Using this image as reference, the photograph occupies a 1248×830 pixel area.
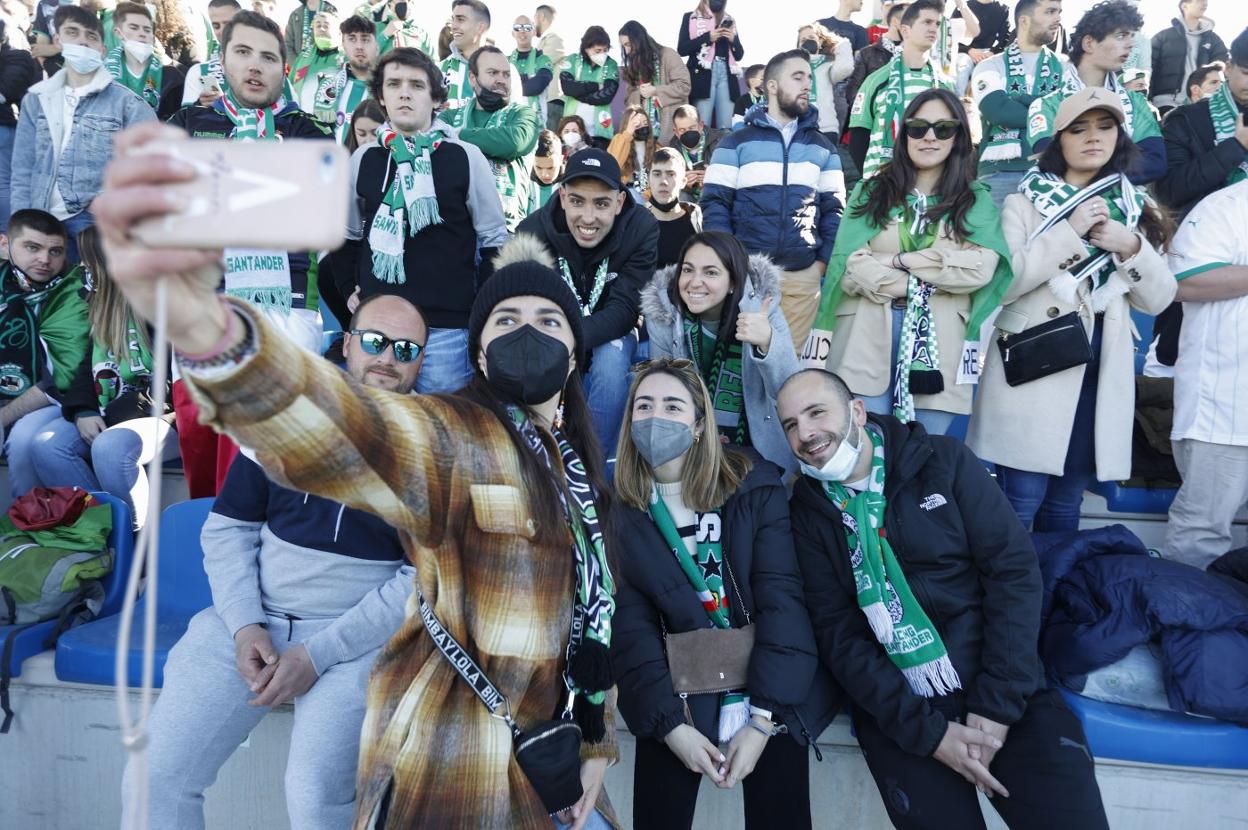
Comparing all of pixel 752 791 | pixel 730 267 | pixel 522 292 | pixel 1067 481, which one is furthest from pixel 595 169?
pixel 752 791

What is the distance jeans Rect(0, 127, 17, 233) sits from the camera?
523 centimetres

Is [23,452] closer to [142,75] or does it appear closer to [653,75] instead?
[142,75]

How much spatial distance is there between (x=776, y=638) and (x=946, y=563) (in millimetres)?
542

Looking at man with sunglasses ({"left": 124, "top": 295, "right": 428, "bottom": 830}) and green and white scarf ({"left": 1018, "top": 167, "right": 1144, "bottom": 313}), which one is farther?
green and white scarf ({"left": 1018, "top": 167, "right": 1144, "bottom": 313})

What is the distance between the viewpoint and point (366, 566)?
2340 millimetres

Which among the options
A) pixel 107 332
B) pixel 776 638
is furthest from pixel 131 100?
pixel 776 638

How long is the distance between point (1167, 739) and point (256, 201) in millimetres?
2766

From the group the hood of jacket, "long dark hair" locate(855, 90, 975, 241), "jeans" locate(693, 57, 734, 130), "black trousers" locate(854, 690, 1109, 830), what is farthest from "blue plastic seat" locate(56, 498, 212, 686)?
"jeans" locate(693, 57, 734, 130)

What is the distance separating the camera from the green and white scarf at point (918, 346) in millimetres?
3178

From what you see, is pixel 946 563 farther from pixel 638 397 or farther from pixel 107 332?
pixel 107 332

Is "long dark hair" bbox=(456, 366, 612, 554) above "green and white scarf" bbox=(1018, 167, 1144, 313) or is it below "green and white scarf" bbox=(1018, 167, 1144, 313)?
below

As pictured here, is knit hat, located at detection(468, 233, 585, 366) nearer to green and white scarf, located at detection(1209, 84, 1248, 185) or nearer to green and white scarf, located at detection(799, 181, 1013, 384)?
green and white scarf, located at detection(799, 181, 1013, 384)

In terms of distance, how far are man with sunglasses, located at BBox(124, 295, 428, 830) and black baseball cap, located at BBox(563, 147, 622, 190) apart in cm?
177

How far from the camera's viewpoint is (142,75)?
18.0 ft
